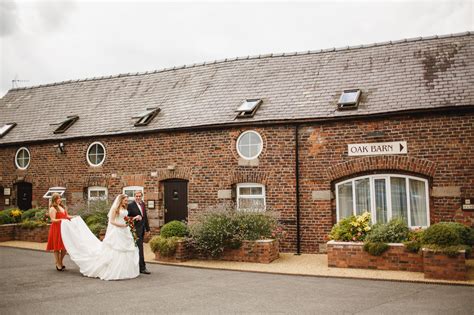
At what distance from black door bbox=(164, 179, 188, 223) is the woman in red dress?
5.06 meters

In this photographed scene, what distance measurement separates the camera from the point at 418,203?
1238 centimetres

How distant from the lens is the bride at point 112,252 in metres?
9.51

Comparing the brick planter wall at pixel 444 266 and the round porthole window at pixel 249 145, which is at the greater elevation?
the round porthole window at pixel 249 145

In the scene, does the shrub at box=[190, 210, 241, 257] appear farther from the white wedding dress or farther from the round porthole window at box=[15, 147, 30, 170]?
the round porthole window at box=[15, 147, 30, 170]

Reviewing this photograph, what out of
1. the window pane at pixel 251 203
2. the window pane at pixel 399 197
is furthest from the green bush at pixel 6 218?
the window pane at pixel 399 197

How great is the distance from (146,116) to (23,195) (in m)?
7.14

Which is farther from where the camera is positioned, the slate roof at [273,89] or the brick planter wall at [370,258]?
the slate roof at [273,89]

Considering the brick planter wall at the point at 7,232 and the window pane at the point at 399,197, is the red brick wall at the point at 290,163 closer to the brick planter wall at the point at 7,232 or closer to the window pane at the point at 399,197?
the window pane at the point at 399,197

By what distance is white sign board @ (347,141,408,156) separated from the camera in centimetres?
1241

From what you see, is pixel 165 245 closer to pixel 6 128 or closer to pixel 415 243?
pixel 415 243

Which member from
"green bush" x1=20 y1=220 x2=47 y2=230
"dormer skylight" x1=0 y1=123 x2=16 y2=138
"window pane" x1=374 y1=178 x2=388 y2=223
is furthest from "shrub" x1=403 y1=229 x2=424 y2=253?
"dormer skylight" x1=0 y1=123 x2=16 y2=138

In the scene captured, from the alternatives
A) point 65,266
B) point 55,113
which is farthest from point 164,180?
point 55,113

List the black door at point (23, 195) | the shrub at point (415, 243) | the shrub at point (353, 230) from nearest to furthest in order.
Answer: the shrub at point (415, 243) → the shrub at point (353, 230) → the black door at point (23, 195)

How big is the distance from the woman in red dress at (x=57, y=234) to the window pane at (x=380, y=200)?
8533 millimetres
